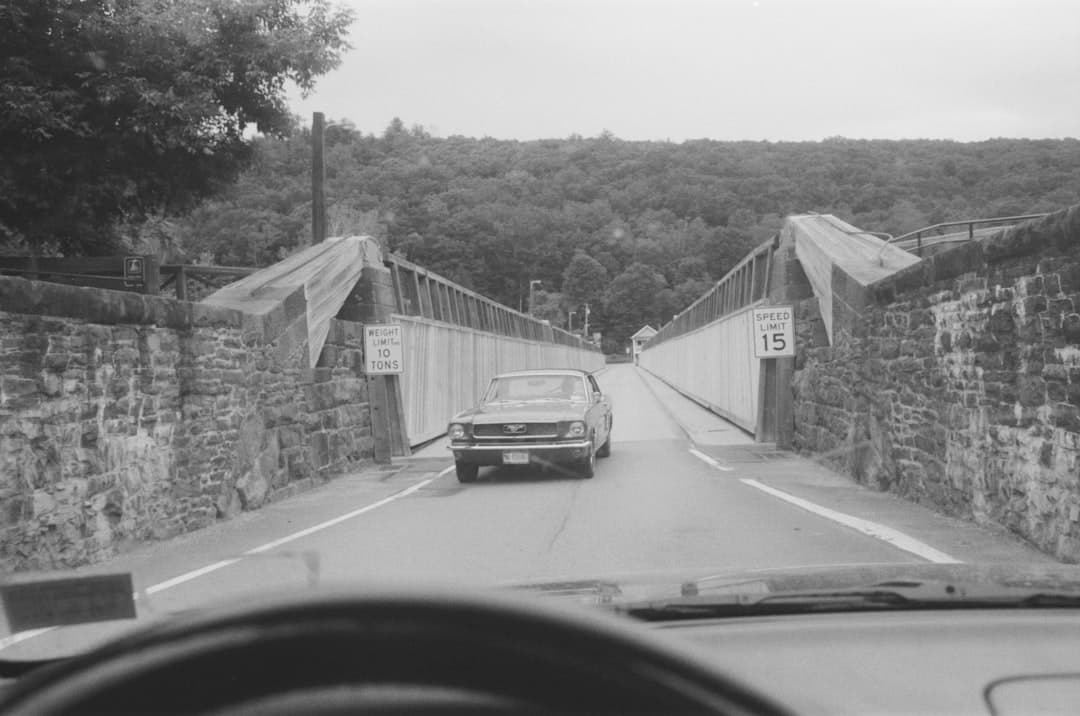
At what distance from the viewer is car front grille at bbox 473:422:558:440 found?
13.8 meters

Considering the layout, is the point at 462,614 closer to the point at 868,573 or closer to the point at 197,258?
the point at 868,573

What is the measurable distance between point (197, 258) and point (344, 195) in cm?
825

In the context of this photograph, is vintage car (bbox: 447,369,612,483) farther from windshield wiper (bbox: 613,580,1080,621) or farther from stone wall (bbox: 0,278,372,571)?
windshield wiper (bbox: 613,580,1080,621)

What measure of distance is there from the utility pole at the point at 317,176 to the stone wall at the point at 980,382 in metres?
15.0

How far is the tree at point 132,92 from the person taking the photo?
1716 cm

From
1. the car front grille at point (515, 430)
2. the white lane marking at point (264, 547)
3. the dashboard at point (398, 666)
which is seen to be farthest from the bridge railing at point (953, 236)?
the dashboard at point (398, 666)

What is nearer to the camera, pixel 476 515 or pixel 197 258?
pixel 476 515

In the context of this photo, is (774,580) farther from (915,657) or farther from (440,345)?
(440,345)

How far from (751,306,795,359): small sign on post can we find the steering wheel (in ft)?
53.8

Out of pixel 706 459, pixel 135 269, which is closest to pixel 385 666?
pixel 706 459

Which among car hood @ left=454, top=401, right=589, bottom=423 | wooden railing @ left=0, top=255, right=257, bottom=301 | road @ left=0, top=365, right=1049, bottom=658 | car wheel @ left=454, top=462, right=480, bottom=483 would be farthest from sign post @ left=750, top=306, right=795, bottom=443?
wooden railing @ left=0, top=255, right=257, bottom=301

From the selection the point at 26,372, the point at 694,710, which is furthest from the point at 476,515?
the point at 694,710

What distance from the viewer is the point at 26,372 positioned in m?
7.61

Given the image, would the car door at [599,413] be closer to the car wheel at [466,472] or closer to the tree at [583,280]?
the car wheel at [466,472]
